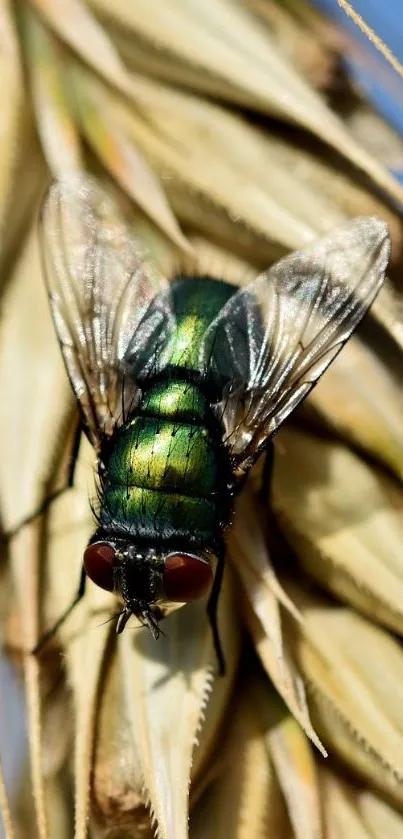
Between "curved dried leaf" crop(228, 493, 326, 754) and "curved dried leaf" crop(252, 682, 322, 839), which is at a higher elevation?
"curved dried leaf" crop(228, 493, 326, 754)

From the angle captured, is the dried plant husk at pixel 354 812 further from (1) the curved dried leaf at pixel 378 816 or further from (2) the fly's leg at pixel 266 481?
(2) the fly's leg at pixel 266 481

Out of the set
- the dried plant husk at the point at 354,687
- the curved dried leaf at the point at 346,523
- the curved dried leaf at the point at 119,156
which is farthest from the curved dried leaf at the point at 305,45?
the dried plant husk at the point at 354,687

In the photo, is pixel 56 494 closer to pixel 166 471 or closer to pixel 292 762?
pixel 166 471

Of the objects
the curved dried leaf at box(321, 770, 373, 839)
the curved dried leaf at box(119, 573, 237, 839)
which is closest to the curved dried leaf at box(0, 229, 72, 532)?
the curved dried leaf at box(119, 573, 237, 839)

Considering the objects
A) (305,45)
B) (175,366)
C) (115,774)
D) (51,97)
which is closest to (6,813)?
(115,774)

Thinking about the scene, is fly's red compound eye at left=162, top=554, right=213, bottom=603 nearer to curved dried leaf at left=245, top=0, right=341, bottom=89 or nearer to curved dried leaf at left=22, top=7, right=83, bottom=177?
curved dried leaf at left=22, top=7, right=83, bottom=177

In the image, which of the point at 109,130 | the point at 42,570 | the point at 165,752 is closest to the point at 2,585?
the point at 42,570
